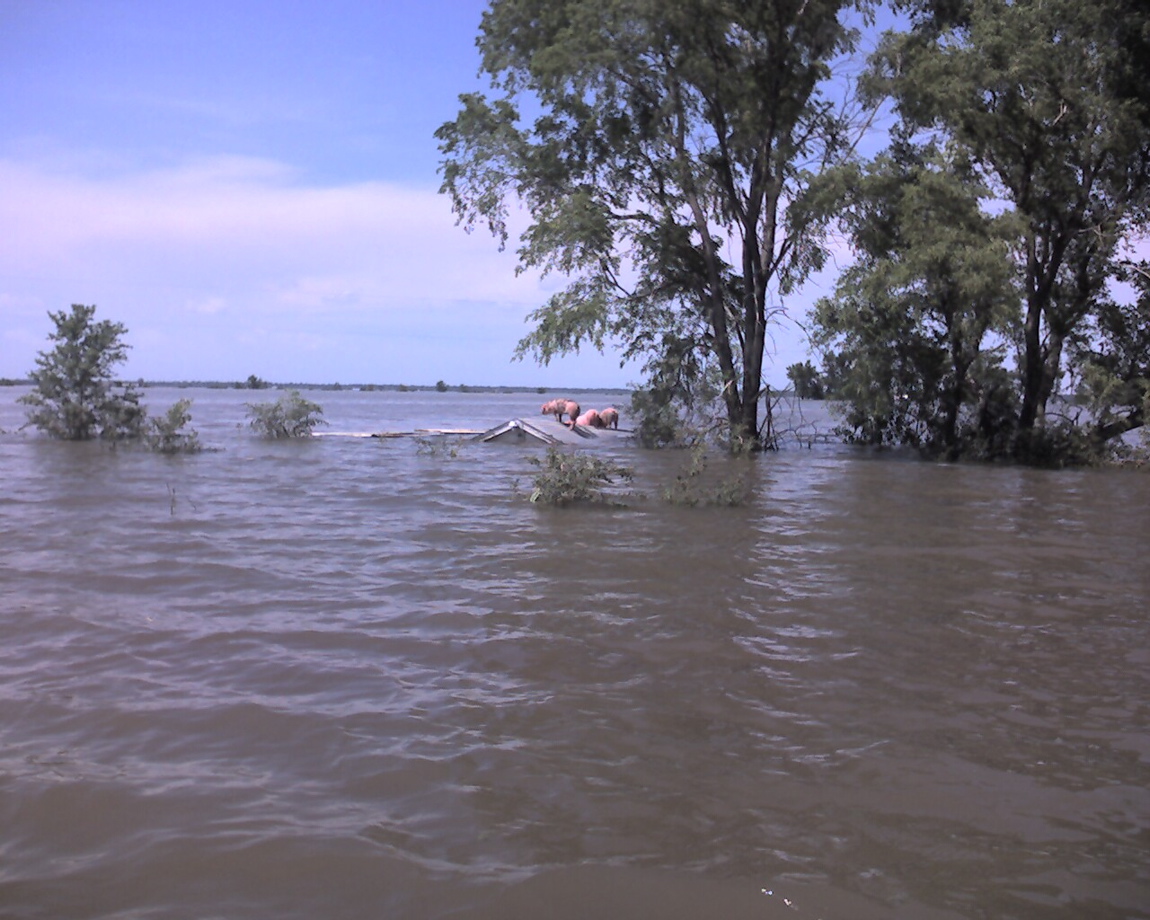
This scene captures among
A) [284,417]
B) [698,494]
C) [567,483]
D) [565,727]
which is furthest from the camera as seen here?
[284,417]

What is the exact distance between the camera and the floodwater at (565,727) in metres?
3.24

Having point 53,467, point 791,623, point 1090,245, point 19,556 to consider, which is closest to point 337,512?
point 19,556

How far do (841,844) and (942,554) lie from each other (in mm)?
6361

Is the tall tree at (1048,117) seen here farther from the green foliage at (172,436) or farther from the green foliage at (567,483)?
the green foliage at (172,436)

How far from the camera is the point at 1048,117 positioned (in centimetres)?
2002

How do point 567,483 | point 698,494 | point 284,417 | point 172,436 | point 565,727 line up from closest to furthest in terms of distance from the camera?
point 565,727 → point 567,483 → point 698,494 → point 172,436 → point 284,417

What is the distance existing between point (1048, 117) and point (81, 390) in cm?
2191

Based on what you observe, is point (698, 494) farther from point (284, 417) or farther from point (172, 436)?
point (284, 417)

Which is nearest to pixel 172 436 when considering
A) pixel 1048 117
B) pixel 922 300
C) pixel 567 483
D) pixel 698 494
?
pixel 567 483

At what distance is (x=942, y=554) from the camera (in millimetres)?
9320

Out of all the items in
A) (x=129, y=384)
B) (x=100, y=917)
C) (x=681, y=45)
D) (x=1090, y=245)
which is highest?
(x=681, y=45)

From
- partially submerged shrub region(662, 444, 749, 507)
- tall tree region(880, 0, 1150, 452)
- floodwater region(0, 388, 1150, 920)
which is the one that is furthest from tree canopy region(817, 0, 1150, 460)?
floodwater region(0, 388, 1150, 920)

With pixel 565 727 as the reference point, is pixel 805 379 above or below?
above

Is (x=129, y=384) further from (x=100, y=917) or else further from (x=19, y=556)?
(x=100, y=917)
